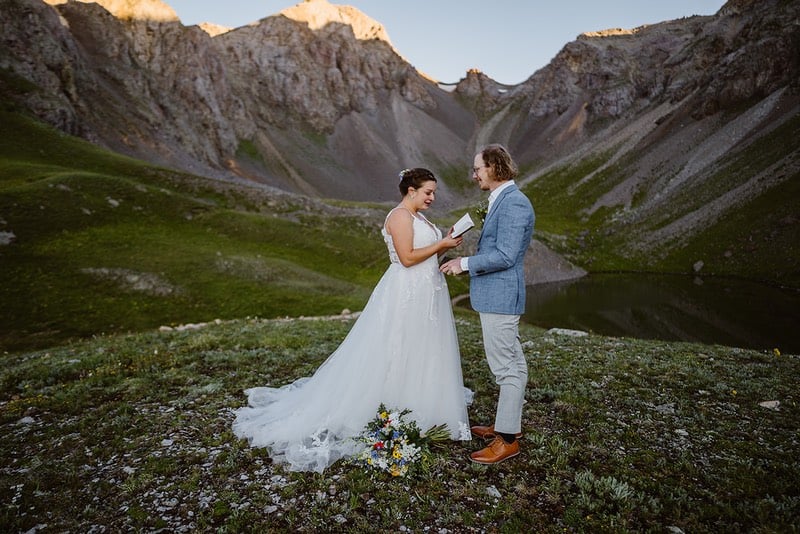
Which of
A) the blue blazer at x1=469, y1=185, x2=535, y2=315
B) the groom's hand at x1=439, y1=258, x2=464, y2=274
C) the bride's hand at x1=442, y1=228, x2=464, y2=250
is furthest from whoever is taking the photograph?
the bride's hand at x1=442, y1=228, x2=464, y2=250

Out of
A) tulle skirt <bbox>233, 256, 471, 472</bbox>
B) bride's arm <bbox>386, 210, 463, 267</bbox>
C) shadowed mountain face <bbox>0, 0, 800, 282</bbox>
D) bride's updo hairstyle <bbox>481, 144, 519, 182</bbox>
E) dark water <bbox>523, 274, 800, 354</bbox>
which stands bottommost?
dark water <bbox>523, 274, 800, 354</bbox>

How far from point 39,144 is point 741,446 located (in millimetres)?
81460

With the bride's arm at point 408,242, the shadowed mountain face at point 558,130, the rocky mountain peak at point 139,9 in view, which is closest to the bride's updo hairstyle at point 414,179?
the bride's arm at point 408,242

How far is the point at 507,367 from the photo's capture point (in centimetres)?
792

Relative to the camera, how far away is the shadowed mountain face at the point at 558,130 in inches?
3076

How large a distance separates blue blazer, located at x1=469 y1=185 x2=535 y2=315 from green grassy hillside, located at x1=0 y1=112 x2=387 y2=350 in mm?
33039

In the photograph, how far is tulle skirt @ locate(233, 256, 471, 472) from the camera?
28.5 ft

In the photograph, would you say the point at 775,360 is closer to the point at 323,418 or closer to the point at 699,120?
the point at 323,418

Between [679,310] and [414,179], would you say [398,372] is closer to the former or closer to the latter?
[414,179]

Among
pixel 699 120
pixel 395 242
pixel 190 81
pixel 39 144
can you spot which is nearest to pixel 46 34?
pixel 39 144

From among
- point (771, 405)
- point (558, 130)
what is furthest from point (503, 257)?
point (558, 130)

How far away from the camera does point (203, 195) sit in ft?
206

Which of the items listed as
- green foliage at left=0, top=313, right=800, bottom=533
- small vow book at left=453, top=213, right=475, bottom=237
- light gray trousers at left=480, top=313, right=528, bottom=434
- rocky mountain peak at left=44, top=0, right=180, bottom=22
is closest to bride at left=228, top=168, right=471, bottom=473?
small vow book at left=453, top=213, right=475, bottom=237

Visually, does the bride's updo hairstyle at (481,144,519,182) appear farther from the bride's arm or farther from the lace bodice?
the lace bodice
